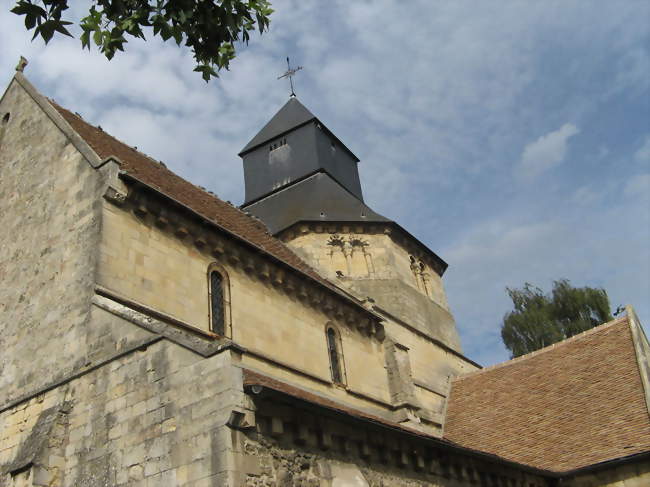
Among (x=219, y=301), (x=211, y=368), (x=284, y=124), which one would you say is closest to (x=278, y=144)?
(x=284, y=124)

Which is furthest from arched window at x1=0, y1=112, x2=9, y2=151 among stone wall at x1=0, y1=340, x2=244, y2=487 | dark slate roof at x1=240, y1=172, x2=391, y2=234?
dark slate roof at x1=240, y1=172, x2=391, y2=234

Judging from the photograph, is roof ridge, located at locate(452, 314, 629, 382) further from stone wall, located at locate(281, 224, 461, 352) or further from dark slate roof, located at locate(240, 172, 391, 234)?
dark slate roof, located at locate(240, 172, 391, 234)

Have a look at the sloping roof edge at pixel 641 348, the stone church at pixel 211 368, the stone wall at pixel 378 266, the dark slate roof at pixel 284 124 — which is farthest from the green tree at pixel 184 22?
the dark slate roof at pixel 284 124

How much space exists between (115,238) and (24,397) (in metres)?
2.82

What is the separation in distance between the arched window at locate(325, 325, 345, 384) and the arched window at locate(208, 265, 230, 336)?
329 cm

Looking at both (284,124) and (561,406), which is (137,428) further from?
(284,124)

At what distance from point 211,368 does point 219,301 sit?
4.76 m

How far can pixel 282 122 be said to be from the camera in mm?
30328

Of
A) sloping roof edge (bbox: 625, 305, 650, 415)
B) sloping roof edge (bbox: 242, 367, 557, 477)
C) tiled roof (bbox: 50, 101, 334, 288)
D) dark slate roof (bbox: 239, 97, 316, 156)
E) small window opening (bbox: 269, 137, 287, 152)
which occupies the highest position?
dark slate roof (bbox: 239, 97, 316, 156)

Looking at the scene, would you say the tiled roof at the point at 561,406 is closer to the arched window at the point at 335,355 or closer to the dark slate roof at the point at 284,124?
the arched window at the point at 335,355

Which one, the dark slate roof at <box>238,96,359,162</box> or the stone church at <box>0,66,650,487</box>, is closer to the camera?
the stone church at <box>0,66,650,487</box>

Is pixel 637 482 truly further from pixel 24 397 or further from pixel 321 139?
pixel 321 139

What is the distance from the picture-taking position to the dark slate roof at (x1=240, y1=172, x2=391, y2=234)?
79.0ft

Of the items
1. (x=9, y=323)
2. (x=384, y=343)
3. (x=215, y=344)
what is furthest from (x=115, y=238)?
(x=384, y=343)
